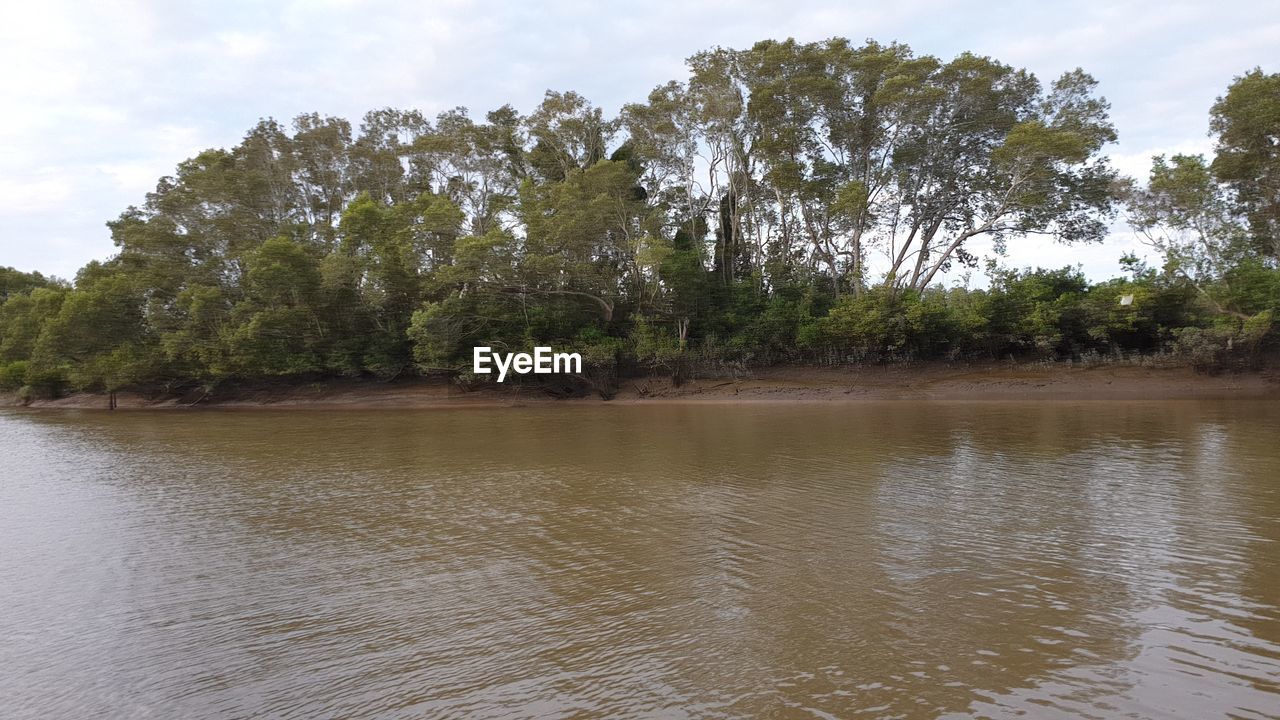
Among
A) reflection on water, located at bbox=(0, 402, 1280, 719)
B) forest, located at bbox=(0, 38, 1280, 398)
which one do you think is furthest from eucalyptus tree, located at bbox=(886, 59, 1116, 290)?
reflection on water, located at bbox=(0, 402, 1280, 719)

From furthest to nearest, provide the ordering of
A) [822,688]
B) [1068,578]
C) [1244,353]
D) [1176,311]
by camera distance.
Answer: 1. [1176,311]
2. [1244,353]
3. [1068,578]
4. [822,688]

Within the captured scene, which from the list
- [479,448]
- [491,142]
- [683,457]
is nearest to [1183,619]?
[683,457]

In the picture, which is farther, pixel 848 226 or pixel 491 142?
pixel 491 142

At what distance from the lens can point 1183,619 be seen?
4402mm

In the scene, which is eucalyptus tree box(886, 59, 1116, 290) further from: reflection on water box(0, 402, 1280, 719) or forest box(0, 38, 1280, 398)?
reflection on water box(0, 402, 1280, 719)

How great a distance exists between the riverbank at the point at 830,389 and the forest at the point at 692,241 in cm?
86

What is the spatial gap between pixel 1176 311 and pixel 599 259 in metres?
23.8

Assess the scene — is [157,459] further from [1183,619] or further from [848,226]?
[848,226]

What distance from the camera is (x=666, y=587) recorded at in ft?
17.6

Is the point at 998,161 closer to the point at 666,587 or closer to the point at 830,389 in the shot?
the point at 830,389

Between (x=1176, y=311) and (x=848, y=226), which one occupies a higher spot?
(x=848, y=226)

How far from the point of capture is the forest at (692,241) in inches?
950

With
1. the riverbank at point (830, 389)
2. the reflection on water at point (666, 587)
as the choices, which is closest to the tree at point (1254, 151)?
the riverbank at point (830, 389)

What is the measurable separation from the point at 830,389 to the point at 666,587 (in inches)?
856
